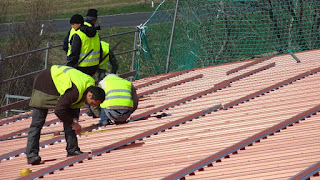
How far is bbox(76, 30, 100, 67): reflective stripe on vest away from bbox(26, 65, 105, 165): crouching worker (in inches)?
115

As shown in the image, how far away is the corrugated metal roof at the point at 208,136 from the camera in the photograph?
7281mm

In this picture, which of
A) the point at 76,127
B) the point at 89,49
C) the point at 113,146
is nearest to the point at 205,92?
the point at 89,49

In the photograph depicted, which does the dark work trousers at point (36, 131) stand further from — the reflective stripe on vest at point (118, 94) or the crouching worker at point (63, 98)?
the reflective stripe on vest at point (118, 94)

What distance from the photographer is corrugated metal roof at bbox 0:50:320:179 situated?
7.28 m

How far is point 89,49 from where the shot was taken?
11.7 metres

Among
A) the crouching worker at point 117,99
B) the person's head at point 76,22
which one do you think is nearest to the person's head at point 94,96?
the crouching worker at point 117,99

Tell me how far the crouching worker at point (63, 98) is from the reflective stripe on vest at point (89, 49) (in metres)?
2.93

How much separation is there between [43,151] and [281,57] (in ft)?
23.5

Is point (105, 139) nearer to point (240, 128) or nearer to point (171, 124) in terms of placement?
point (171, 124)

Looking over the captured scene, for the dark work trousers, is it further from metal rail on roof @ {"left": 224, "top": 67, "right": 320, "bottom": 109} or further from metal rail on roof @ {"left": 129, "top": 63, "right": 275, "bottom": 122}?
metal rail on roof @ {"left": 224, "top": 67, "right": 320, "bottom": 109}

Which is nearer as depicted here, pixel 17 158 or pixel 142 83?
pixel 17 158

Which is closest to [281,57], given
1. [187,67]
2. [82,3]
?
[187,67]

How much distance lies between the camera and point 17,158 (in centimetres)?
A: 970

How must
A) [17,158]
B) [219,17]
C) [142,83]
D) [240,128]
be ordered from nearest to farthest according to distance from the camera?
1. [240,128]
2. [17,158]
3. [142,83]
4. [219,17]
